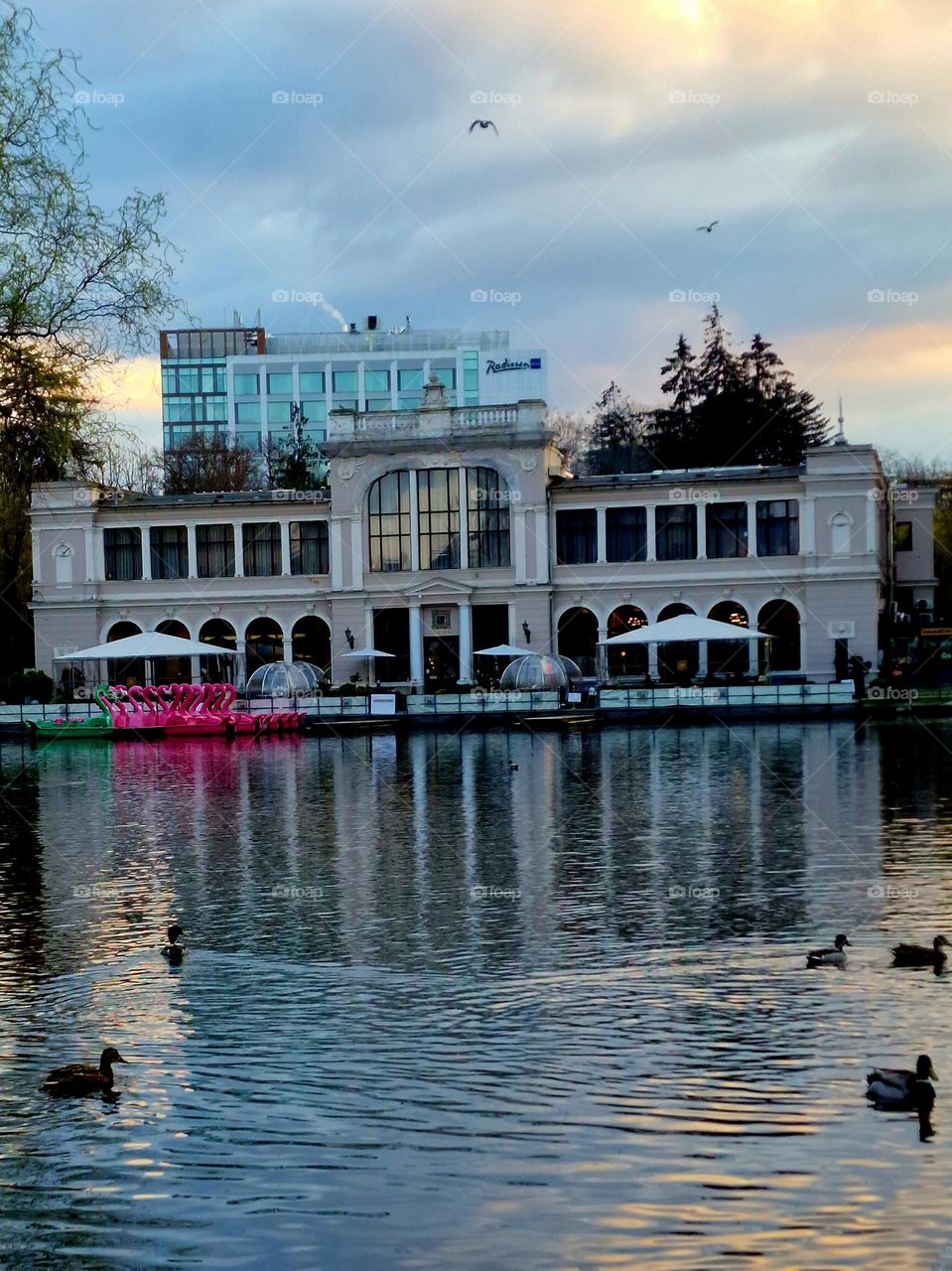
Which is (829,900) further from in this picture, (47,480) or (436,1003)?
(47,480)

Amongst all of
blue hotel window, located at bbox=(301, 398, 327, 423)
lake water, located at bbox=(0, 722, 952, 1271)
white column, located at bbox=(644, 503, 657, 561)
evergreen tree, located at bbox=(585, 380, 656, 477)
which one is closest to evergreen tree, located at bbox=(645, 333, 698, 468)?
evergreen tree, located at bbox=(585, 380, 656, 477)

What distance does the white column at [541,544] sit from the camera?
7675cm

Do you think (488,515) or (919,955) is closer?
(919,955)

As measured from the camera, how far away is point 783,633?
75312 mm

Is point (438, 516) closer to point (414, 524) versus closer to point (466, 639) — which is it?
point (414, 524)

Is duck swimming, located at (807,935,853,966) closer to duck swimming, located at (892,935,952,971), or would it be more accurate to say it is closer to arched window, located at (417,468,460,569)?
duck swimming, located at (892,935,952,971)

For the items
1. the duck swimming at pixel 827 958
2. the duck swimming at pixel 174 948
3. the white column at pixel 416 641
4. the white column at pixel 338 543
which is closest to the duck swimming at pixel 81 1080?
the duck swimming at pixel 174 948

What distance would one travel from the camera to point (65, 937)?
780 inches

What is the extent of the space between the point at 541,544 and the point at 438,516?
530 cm

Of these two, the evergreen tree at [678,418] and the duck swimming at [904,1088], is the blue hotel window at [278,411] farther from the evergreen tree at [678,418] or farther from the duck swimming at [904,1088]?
the duck swimming at [904,1088]

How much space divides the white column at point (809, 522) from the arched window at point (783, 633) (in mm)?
2915

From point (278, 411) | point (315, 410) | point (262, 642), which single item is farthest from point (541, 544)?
point (278, 411)

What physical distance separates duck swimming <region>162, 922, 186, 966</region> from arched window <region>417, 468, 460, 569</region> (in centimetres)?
5947

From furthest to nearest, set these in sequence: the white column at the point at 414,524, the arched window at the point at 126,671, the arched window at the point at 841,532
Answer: the arched window at the point at 126,671, the white column at the point at 414,524, the arched window at the point at 841,532
